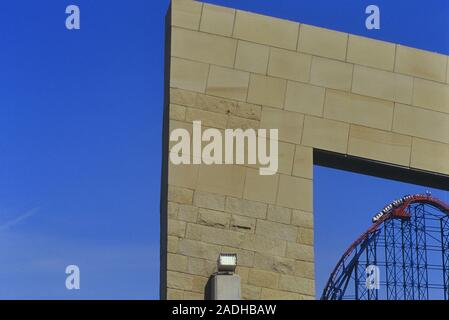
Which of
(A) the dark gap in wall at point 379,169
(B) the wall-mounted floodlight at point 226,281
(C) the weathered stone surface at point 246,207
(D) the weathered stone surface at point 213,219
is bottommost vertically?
(B) the wall-mounted floodlight at point 226,281

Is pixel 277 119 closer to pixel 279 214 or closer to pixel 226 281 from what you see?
pixel 279 214

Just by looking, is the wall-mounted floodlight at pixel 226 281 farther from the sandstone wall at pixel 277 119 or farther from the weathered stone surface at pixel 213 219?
the weathered stone surface at pixel 213 219

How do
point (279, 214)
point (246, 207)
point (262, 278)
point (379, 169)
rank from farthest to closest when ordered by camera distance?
point (379, 169) → point (279, 214) → point (246, 207) → point (262, 278)

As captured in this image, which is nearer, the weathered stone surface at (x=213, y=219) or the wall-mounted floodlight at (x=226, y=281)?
the wall-mounted floodlight at (x=226, y=281)

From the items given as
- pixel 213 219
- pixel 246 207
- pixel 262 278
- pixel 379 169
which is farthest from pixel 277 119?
pixel 262 278

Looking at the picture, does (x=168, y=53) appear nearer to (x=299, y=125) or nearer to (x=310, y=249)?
(x=299, y=125)

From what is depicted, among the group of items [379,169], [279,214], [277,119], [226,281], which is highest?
[277,119]

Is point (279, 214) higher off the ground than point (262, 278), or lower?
higher

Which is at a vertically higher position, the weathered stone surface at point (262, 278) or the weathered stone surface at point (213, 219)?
the weathered stone surface at point (213, 219)

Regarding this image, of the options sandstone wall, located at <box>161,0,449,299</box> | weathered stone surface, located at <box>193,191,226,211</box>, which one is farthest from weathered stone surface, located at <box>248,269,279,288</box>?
weathered stone surface, located at <box>193,191,226,211</box>

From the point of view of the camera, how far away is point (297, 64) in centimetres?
1334

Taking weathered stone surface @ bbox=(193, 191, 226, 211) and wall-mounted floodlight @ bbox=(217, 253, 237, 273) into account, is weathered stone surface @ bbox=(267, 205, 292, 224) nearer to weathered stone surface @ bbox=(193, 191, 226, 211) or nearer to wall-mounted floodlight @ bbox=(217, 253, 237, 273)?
weathered stone surface @ bbox=(193, 191, 226, 211)

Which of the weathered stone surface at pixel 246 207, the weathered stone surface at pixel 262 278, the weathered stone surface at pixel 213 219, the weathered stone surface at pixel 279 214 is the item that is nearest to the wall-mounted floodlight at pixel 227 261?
the weathered stone surface at pixel 262 278
